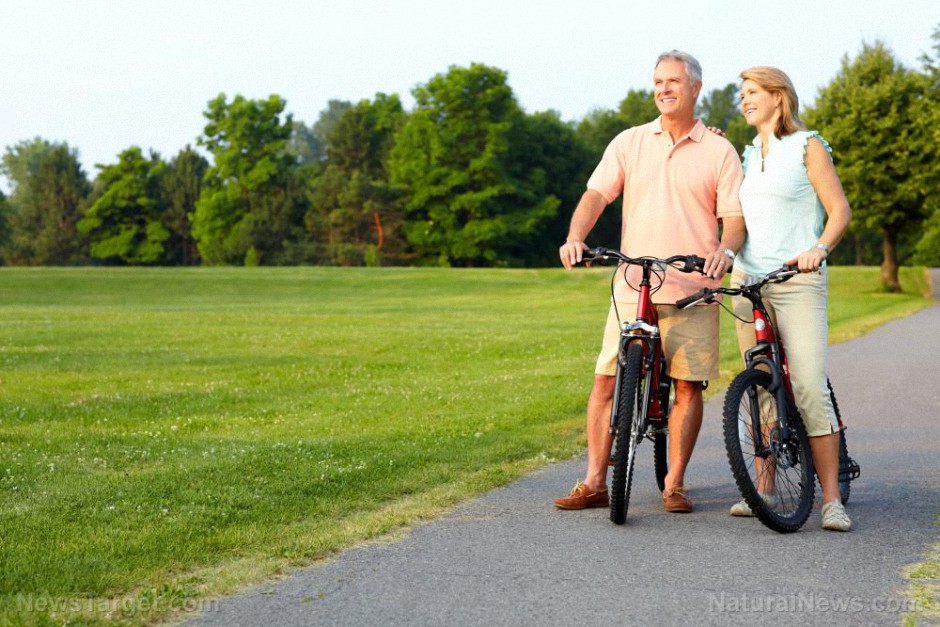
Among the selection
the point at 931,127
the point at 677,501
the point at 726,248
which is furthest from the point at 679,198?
the point at 931,127

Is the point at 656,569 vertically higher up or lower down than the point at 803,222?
lower down

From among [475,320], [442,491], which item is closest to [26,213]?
[475,320]

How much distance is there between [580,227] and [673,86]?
859 mm

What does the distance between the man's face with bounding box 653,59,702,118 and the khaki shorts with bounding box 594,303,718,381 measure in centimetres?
102

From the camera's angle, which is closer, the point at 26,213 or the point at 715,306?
the point at 715,306

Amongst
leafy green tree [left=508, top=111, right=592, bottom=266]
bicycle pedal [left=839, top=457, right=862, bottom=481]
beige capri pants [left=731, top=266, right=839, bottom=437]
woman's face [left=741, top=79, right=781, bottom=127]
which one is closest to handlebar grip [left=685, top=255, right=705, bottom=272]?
beige capri pants [left=731, top=266, right=839, bottom=437]

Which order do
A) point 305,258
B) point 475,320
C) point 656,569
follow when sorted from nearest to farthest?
point 656,569 < point 475,320 < point 305,258

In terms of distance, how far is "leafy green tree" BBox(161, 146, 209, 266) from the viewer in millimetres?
88312

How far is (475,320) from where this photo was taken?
27.6 meters

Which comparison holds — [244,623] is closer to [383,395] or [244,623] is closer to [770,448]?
[770,448]

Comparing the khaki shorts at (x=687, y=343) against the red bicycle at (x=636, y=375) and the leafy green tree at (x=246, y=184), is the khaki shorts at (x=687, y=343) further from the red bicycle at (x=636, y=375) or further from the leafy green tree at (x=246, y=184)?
the leafy green tree at (x=246, y=184)

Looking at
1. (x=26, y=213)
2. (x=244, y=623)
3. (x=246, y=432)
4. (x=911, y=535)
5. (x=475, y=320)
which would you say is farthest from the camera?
(x=26, y=213)

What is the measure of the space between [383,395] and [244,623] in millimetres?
7992

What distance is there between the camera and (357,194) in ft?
250
